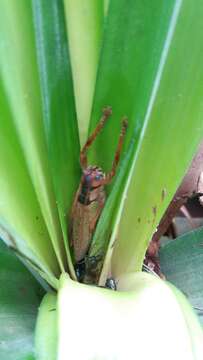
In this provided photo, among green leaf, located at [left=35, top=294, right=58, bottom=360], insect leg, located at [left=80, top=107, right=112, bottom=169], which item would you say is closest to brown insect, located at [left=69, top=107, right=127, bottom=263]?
insect leg, located at [left=80, top=107, right=112, bottom=169]

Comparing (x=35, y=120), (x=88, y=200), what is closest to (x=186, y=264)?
(x=88, y=200)

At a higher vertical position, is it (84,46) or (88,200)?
(84,46)

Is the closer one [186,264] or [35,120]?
[35,120]

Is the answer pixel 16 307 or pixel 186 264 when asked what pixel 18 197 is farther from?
pixel 186 264

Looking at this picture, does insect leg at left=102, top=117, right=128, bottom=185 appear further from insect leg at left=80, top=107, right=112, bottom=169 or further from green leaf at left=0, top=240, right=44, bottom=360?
green leaf at left=0, top=240, right=44, bottom=360

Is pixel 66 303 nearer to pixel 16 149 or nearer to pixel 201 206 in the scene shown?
pixel 16 149
